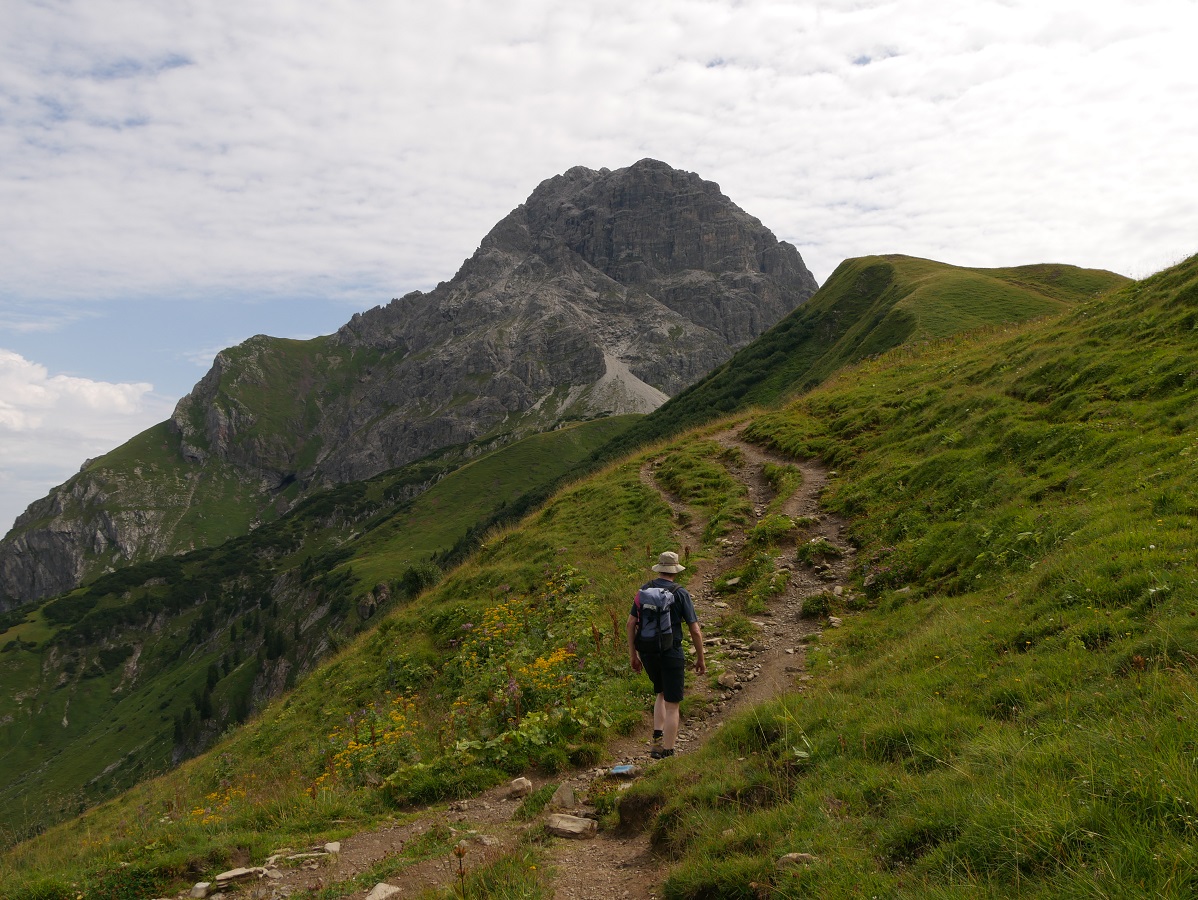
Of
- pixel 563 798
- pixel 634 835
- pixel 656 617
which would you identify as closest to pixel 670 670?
pixel 656 617

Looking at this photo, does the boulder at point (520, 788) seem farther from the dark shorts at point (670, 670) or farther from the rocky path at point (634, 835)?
the dark shorts at point (670, 670)

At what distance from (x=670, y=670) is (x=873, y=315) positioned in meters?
69.7

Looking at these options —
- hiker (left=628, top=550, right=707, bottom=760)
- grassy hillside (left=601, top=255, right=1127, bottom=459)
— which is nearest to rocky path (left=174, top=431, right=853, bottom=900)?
hiker (left=628, top=550, right=707, bottom=760)

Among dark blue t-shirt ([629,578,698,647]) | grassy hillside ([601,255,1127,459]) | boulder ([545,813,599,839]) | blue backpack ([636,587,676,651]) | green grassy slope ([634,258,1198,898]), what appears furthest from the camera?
grassy hillside ([601,255,1127,459])

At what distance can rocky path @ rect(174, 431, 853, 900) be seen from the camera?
300 inches

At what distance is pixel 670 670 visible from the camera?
35.6 ft

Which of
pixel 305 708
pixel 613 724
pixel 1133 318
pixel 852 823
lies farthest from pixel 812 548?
pixel 305 708

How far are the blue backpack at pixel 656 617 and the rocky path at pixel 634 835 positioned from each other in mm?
1925

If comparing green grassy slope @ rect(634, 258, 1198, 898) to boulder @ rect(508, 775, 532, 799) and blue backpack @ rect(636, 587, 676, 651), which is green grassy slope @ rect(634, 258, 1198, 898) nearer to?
blue backpack @ rect(636, 587, 676, 651)

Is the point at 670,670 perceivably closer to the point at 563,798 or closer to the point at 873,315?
the point at 563,798

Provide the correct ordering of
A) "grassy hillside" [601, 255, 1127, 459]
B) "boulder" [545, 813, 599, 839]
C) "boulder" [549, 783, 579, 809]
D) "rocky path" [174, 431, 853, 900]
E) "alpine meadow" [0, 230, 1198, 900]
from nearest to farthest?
"alpine meadow" [0, 230, 1198, 900] < "rocky path" [174, 431, 853, 900] < "boulder" [545, 813, 599, 839] < "boulder" [549, 783, 579, 809] < "grassy hillside" [601, 255, 1127, 459]

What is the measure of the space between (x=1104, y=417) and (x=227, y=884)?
845 inches

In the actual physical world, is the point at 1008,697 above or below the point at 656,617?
below

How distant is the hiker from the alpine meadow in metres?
0.66
